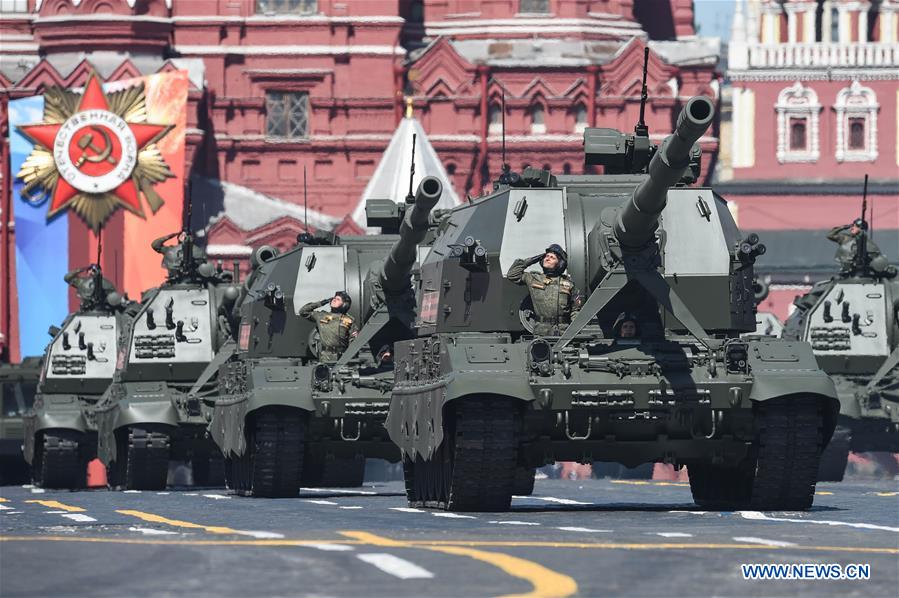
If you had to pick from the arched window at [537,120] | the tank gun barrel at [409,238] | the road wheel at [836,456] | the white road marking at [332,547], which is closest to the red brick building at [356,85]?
the arched window at [537,120]

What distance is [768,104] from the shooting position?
314 ft

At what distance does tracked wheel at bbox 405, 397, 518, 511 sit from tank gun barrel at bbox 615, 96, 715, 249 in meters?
2.03

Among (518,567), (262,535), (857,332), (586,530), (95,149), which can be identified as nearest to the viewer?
(518,567)

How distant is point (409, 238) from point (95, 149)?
54109 millimetres

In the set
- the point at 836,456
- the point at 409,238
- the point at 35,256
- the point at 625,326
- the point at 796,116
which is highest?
the point at 796,116

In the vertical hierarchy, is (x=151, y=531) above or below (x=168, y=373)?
below

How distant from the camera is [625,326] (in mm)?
24000

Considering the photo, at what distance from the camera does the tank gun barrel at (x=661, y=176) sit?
66.4ft

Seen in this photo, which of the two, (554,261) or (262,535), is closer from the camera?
Answer: (262,535)

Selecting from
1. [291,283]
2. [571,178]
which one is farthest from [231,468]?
[571,178]

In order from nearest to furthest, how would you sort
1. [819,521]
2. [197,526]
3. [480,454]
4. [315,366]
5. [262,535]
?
[262,535] < [197,526] < [819,521] < [480,454] < [315,366]

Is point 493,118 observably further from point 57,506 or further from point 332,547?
A: point 332,547

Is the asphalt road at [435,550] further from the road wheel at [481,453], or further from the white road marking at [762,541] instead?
the road wheel at [481,453]

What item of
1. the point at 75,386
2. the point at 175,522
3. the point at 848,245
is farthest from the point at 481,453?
the point at 75,386
